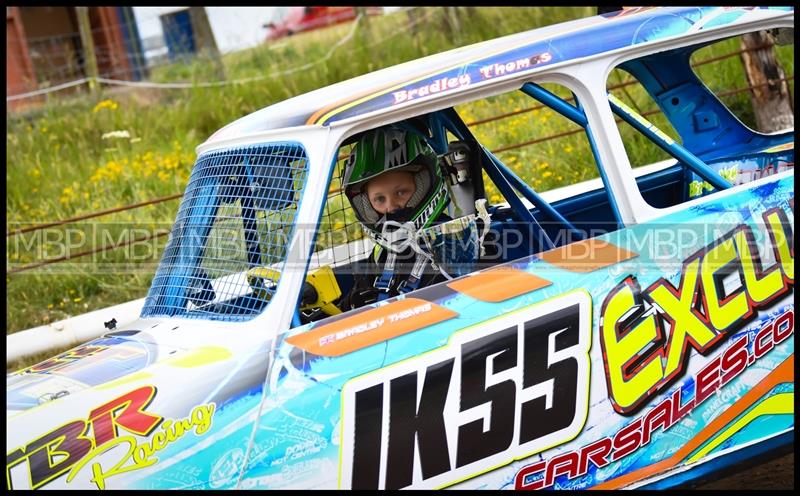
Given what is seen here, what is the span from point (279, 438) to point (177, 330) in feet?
2.29

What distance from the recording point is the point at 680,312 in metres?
3.18

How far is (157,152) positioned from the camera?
33.8 ft

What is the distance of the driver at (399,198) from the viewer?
3760 millimetres

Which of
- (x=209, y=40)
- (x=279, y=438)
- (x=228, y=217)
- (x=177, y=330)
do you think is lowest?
(x=279, y=438)

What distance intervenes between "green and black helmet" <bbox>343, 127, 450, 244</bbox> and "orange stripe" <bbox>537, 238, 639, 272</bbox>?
28.0 inches

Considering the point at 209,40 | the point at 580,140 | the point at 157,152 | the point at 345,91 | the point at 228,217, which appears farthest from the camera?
the point at 209,40

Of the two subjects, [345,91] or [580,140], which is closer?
[345,91]

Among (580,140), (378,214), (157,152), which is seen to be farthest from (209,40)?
(378,214)

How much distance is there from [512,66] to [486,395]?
1.15m

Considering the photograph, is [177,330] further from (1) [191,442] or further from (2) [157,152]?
(2) [157,152]

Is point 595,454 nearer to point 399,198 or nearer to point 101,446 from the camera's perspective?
point 399,198

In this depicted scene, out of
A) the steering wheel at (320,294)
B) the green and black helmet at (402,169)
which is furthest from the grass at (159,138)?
the green and black helmet at (402,169)

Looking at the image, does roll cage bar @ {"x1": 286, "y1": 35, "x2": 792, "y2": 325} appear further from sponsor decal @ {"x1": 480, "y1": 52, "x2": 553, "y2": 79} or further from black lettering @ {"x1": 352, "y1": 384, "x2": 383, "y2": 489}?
black lettering @ {"x1": 352, "y1": 384, "x2": 383, "y2": 489}

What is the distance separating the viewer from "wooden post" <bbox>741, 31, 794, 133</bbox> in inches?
324
